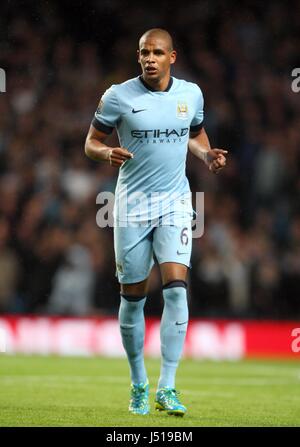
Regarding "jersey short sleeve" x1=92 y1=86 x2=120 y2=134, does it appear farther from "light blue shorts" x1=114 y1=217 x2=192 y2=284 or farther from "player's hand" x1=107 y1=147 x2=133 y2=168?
"light blue shorts" x1=114 y1=217 x2=192 y2=284

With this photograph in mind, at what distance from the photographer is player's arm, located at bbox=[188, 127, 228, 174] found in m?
7.23

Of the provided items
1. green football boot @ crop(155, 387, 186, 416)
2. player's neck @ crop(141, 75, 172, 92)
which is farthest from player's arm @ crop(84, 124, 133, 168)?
green football boot @ crop(155, 387, 186, 416)

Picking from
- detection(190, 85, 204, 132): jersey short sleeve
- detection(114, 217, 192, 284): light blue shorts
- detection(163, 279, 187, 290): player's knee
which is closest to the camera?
detection(163, 279, 187, 290): player's knee

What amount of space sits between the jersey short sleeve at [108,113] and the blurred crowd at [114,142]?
6961mm

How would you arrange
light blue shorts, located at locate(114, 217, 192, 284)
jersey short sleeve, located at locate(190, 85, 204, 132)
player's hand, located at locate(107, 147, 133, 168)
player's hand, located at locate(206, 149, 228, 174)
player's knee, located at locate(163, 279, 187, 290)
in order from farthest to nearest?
1. jersey short sleeve, located at locate(190, 85, 204, 132)
2. player's hand, located at locate(206, 149, 228, 174)
3. light blue shorts, located at locate(114, 217, 192, 284)
4. player's knee, located at locate(163, 279, 187, 290)
5. player's hand, located at locate(107, 147, 133, 168)

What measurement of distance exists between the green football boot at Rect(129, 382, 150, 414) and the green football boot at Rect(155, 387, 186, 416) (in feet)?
0.28

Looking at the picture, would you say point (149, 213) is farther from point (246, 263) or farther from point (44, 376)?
point (246, 263)

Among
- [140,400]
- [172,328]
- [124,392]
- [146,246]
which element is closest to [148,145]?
[146,246]

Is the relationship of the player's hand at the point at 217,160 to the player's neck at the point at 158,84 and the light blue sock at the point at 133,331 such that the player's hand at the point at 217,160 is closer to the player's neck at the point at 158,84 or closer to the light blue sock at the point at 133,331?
the player's neck at the point at 158,84

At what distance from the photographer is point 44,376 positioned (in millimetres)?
10484

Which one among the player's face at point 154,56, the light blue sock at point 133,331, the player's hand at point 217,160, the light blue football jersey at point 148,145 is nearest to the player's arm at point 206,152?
the player's hand at point 217,160

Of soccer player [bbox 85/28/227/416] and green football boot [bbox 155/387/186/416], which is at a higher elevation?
soccer player [bbox 85/28/227/416]

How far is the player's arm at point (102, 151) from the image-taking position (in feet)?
22.3
